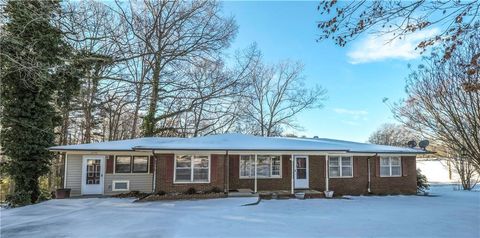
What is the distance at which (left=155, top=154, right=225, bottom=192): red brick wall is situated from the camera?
51.8 feet

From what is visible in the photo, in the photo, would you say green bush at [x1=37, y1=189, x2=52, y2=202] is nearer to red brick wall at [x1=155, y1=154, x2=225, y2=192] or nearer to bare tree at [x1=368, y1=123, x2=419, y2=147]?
→ red brick wall at [x1=155, y1=154, x2=225, y2=192]

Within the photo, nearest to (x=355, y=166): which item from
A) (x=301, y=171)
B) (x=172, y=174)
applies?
(x=301, y=171)

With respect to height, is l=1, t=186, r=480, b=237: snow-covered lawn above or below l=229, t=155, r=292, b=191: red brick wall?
below

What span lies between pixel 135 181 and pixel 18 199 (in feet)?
17.4

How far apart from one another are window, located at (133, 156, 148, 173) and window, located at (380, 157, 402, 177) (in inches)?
514

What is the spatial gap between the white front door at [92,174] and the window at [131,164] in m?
0.77

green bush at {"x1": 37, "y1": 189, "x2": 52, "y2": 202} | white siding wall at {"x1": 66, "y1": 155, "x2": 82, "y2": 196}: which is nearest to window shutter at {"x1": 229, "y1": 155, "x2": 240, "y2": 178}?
white siding wall at {"x1": 66, "y1": 155, "x2": 82, "y2": 196}

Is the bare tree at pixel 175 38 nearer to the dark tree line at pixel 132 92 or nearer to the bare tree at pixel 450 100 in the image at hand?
the dark tree line at pixel 132 92

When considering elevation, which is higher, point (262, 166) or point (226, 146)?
point (226, 146)

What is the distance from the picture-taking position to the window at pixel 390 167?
18656 millimetres

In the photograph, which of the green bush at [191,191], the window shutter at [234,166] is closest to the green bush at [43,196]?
the green bush at [191,191]

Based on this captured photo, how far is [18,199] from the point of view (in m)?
15.6

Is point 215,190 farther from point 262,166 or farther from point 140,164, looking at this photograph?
point 140,164

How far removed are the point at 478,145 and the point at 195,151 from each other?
36.5 ft
